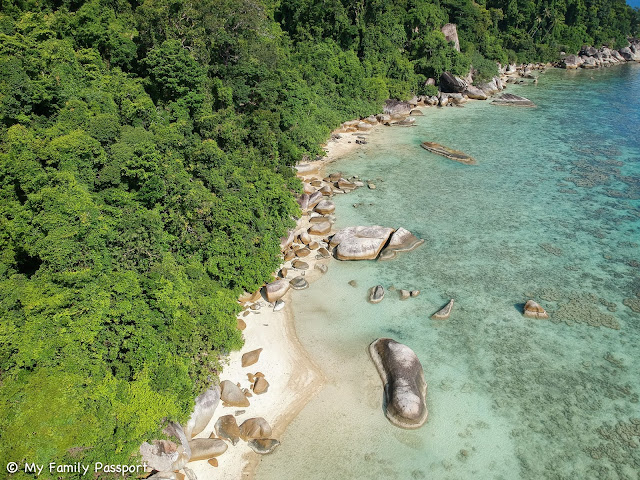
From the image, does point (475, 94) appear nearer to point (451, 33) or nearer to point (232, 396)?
point (451, 33)

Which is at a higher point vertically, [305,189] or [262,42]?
[262,42]

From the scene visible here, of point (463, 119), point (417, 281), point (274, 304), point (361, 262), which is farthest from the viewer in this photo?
point (463, 119)

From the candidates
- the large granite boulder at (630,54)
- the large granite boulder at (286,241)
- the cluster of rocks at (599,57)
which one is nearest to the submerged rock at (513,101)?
the cluster of rocks at (599,57)

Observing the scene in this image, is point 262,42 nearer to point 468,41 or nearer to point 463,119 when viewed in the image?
point 463,119

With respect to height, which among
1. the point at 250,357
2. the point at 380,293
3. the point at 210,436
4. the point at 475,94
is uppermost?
the point at 475,94

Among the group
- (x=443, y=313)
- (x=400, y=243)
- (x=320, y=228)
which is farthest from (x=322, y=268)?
(x=443, y=313)

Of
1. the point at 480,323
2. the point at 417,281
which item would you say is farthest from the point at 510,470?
the point at 417,281

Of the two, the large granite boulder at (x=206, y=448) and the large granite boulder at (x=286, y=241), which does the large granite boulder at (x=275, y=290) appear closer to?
the large granite boulder at (x=286, y=241)
